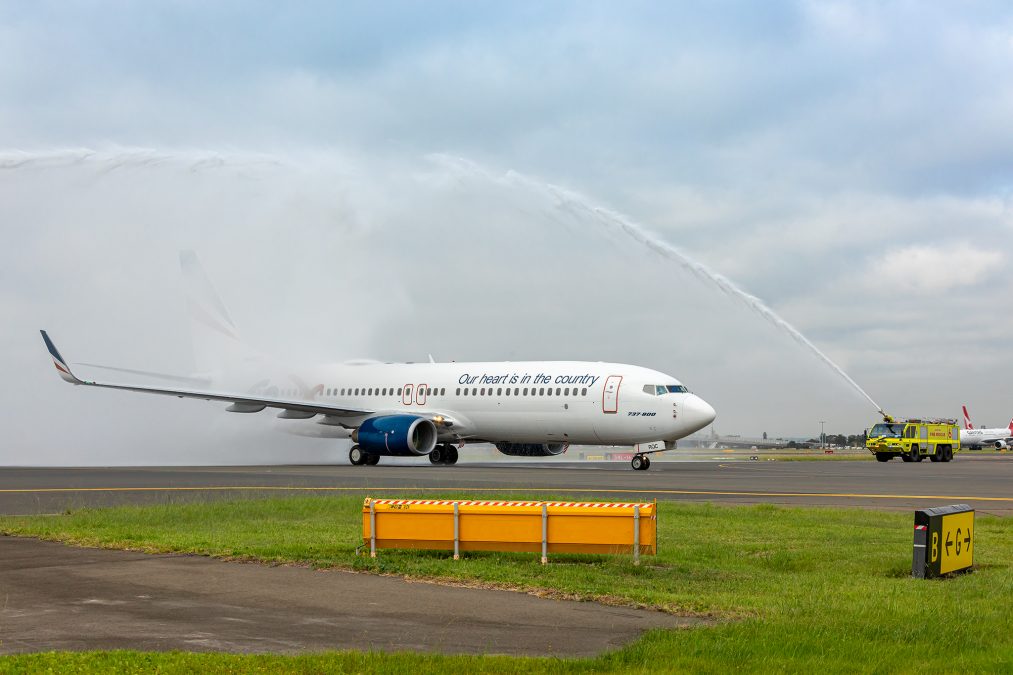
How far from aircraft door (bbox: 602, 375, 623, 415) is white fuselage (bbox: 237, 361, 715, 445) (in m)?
0.04

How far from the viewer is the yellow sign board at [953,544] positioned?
45.1ft

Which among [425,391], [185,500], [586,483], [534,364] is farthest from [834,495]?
[425,391]

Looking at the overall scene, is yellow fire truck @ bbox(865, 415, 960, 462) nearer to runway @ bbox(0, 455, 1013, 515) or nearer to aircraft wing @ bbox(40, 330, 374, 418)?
runway @ bbox(0, 455, 1013, 515)

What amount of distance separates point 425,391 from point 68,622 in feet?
129

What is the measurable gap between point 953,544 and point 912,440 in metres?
51.4

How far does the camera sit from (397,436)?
45.3 meters

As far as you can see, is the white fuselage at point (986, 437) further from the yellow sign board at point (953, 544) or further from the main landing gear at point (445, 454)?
the yellow sign board at point (953, 544)

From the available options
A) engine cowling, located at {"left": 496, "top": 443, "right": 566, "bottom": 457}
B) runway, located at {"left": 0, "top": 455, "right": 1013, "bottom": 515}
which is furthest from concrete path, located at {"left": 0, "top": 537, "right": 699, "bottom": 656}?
engine cowling, located at {"left": 496, "top": 443, "right": 566, "bottom": 457}

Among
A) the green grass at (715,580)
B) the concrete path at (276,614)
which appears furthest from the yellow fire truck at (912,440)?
the concrete path at (276,614)

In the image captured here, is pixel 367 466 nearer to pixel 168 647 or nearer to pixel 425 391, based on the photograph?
pixel 425 391

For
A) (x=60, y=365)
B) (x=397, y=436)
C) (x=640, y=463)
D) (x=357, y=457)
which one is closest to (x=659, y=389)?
(x=640, y=463)

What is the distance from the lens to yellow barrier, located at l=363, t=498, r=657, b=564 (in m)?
14.2

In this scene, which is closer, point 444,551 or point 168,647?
point 168,647

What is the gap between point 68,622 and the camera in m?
10.1
